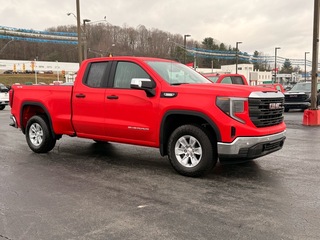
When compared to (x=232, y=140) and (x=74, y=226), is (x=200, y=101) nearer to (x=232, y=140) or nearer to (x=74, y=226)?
(x=232, y=140)

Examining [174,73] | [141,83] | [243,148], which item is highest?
[174,73]

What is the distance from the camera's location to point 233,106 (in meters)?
5.36

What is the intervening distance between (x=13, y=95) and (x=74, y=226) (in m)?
5.32

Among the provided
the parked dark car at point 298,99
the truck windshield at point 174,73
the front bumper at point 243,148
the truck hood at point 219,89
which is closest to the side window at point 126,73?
the truck windshield at point 174,73

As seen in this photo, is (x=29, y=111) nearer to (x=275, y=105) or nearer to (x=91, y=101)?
(x=91, y=101)

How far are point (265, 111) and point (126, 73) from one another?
2.48 metres

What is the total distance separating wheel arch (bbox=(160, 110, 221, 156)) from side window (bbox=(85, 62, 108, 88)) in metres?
1.64

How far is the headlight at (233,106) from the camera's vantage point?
5352 millimetres

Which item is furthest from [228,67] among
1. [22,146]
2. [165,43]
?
[22,146]

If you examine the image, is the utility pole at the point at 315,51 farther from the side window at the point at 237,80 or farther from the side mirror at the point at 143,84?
the side mirror at the point at 143,84

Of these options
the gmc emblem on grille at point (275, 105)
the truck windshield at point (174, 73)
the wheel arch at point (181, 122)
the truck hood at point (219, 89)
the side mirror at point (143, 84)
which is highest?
the truck windshield at point (174, 73)

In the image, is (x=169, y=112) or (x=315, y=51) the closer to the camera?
(x=169, y=112)

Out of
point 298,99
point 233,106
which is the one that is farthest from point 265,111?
point 298,99

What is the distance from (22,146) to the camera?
8.78 meters
